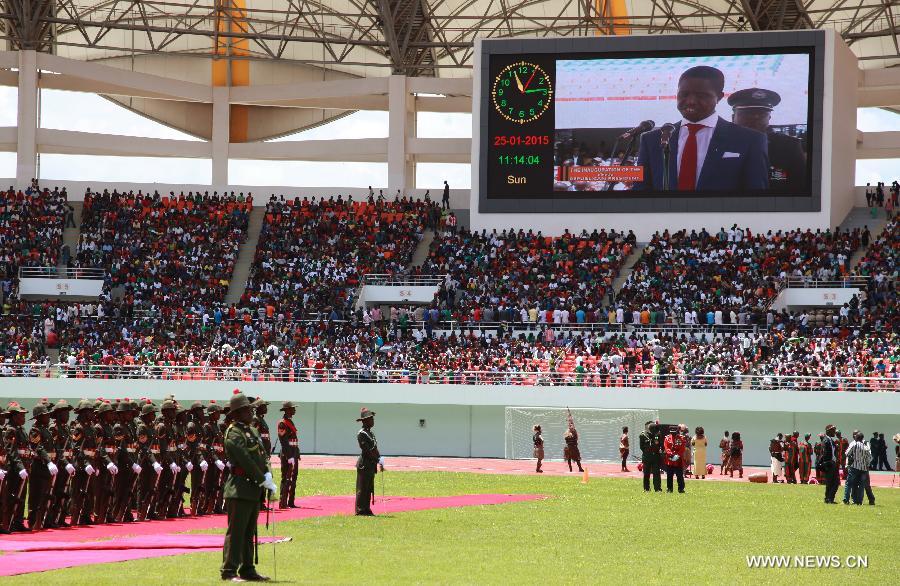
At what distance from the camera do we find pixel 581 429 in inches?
1667

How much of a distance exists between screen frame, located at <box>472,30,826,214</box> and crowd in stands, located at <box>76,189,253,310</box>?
10612 mm

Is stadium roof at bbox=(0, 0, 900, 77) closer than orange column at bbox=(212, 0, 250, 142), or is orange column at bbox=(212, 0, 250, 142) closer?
stadium roof at bbox=(0, 0, 900, 77)

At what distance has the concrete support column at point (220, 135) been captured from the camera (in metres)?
61.1

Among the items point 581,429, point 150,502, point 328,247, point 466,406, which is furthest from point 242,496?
point 328,247

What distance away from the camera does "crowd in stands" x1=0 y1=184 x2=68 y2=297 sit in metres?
52.8

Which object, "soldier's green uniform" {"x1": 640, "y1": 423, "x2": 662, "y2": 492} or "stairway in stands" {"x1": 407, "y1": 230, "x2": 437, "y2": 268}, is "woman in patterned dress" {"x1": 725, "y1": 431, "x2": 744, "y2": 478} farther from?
"stairway in stands" {"x1": 407, "y1": 230, "x2": 437, "y2": 268}

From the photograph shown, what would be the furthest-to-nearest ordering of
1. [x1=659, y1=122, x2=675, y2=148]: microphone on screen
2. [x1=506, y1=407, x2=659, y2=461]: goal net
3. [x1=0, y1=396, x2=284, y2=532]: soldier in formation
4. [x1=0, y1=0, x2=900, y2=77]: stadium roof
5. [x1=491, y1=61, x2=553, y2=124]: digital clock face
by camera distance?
1. [x1=0, y1=0, x2=900, y2=77]: stadium roof
2. [x1=491, y1=61, x2=553, y2=124]: digital clock face
3. [x1=659, y1=122, x2=675, y2=148]: microphone on screen
4. [x1=506, y1=407, x2=659, y2=461]: goal net
5. [x1=0, y1=396, x2=284, y2=532]: soldier in formation

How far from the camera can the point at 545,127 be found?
53.7m

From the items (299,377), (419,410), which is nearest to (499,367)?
(419,410)

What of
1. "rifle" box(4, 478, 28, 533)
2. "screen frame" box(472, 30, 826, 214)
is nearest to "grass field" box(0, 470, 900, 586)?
"rifle" box(4, 478, 28, 533)

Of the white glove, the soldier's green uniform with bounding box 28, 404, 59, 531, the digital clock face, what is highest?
the digital clock face

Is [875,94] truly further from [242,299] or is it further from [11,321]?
[11,321]

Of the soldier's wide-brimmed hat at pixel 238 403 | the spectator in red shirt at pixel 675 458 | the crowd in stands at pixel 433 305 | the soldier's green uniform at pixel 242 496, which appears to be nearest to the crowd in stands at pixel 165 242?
the crowd in stands at pixel 433 305

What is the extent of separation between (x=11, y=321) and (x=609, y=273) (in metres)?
21.7
